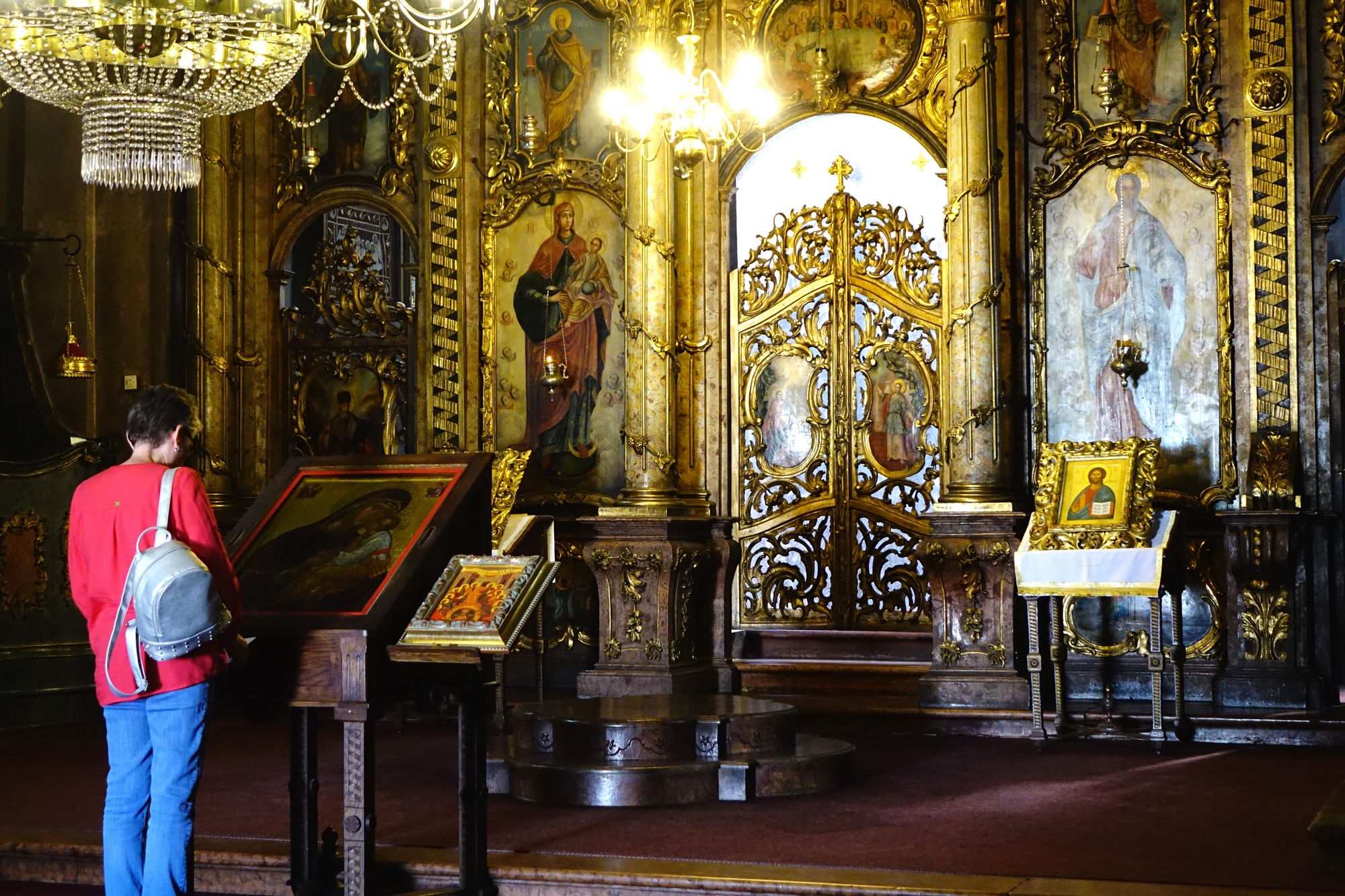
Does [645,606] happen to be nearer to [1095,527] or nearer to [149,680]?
[1095,527]

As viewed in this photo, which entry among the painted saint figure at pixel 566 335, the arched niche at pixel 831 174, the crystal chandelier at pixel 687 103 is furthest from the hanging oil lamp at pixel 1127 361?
the painted saint figure at pixel 566 335

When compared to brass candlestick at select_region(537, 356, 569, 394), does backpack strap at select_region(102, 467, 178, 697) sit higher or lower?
lower

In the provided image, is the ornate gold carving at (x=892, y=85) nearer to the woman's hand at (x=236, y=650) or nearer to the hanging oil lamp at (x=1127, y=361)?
the hanging oil lamp at (x=1127, y=361)

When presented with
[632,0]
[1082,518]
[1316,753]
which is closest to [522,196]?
[632,0]

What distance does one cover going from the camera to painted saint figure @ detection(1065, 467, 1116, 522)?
27.5 feet

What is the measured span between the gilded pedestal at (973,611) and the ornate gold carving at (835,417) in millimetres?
832

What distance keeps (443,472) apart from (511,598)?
2.19ft

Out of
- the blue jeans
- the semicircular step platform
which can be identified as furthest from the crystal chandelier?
the blue jeans

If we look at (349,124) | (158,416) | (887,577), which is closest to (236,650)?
(158,416)

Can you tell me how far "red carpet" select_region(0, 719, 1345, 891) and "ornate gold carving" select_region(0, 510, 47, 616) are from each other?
1264 millimetres

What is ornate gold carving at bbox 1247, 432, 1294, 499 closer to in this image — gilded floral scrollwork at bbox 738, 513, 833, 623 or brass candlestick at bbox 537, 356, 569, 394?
gilded floral scrollwork at bbox 738, 513, 833, 623

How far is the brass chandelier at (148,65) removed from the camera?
5.61 metres

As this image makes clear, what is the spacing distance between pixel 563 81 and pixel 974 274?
3139 millimetres

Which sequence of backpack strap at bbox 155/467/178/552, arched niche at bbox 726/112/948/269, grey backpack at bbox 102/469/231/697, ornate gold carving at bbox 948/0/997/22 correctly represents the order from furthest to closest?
arched niche at bbox 726/112/948/269, ornate gold carving at bbox 948/0/997/22, backpack strap at bbox 155/467/178/552, grey backpack at bbox 102/469/231/697
